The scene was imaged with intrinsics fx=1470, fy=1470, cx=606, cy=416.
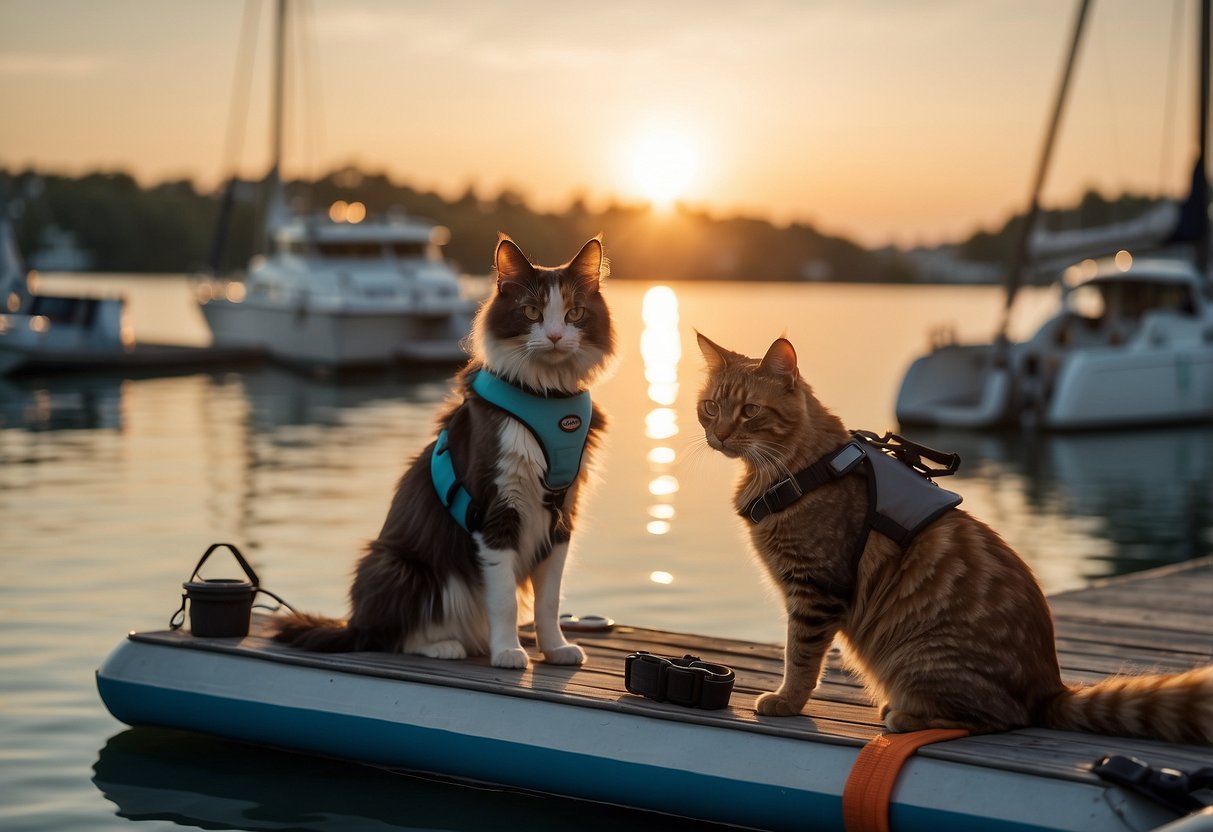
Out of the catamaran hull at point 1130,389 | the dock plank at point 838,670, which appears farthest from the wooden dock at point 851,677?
the catamaran hull at point 1130,389

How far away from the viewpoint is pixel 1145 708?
4.46m

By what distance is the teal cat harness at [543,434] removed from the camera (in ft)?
16.9

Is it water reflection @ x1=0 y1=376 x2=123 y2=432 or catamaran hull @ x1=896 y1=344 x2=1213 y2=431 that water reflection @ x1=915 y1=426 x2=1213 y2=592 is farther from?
water reflection @ x1=0 y1=376 x2=123 y2=432

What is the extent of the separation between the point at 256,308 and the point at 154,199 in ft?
214

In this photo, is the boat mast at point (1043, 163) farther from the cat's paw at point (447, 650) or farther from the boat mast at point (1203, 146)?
the cat's paw at point (447, 650)

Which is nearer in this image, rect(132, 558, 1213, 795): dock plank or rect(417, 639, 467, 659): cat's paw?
rect(132, 558, 1213, 795): dock plank

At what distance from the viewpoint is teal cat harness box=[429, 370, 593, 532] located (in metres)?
5.16

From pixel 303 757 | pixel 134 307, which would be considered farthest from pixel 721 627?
pixel 134 307

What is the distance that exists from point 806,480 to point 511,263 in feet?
4.37

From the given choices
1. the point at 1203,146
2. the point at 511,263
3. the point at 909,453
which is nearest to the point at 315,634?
the point at 511,263

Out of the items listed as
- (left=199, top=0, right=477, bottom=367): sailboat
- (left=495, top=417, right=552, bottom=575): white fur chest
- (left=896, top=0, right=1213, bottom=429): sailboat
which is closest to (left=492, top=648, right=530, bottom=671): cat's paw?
(left=495, top=417, right=552, bottom=575): white fur chest

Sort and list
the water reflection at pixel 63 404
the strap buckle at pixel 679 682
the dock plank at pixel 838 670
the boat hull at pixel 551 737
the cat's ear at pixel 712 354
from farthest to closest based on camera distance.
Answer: the water reflection at pixel 63 404 < the strap buckle at pixel 679 682 < the cat's ear at pixel 712 354 < the dock plank at pixel 838 670 < the boat hull at pixel 551 737

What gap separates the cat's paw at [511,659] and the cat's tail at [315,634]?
589 millimetres

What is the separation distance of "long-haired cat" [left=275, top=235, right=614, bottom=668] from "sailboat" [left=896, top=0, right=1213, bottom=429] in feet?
52.0
